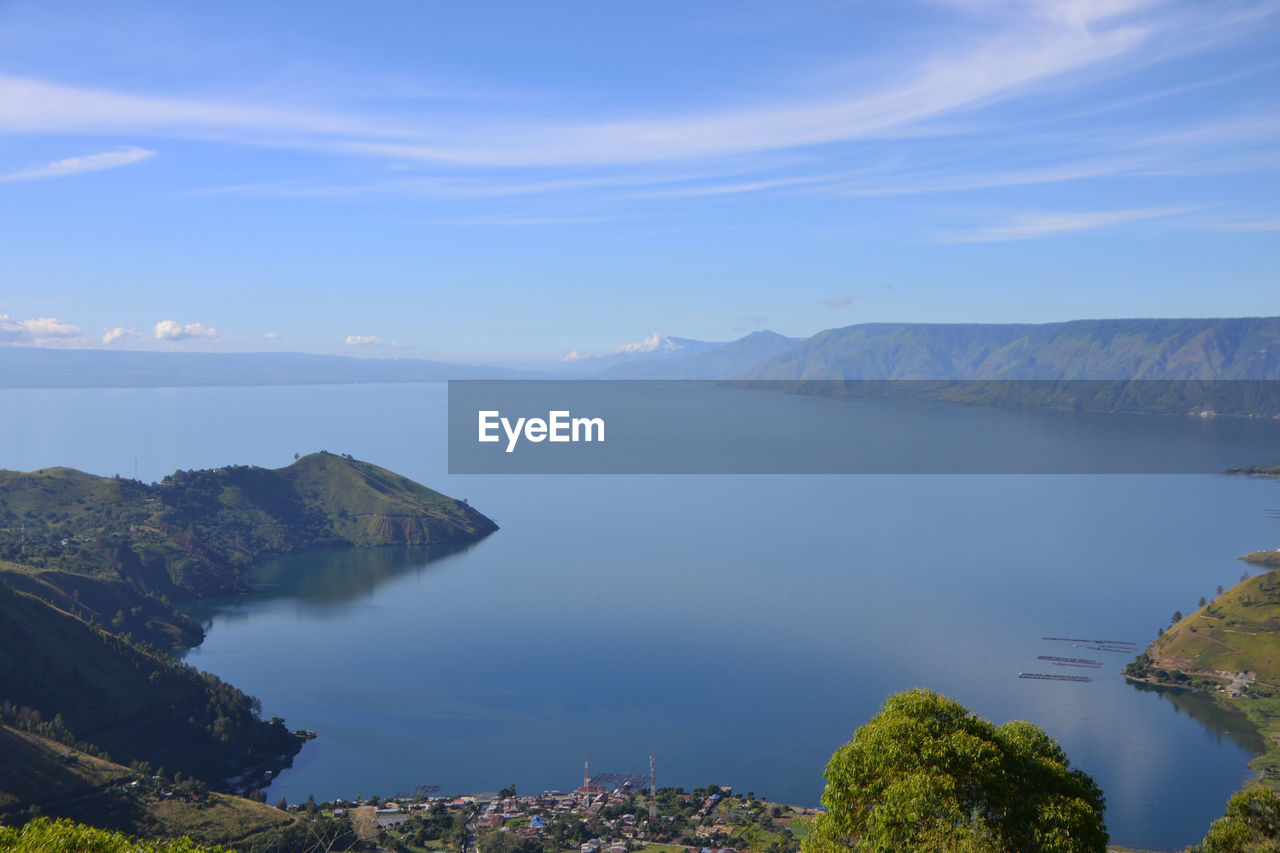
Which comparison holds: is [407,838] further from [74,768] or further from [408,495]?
[408,495]

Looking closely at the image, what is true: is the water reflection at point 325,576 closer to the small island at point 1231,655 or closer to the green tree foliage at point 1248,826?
the small island at point 1231,655

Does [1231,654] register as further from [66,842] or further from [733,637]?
[66,842]

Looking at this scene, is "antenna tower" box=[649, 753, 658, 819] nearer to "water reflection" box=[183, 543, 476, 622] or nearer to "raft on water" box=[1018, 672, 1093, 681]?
"raft on water" box=[1018, 672, 1093, 681]

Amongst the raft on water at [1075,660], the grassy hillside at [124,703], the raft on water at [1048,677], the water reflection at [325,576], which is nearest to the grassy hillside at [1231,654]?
the raft on water at [1075,660]

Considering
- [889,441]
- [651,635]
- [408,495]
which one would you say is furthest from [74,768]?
[889,441]

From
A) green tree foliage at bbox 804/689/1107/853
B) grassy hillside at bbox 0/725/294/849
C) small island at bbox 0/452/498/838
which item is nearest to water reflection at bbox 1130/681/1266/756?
green tree foliage at bbox 804/689/1107/853

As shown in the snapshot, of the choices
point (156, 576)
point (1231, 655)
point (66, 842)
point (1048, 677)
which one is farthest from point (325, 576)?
point (66, 842)
